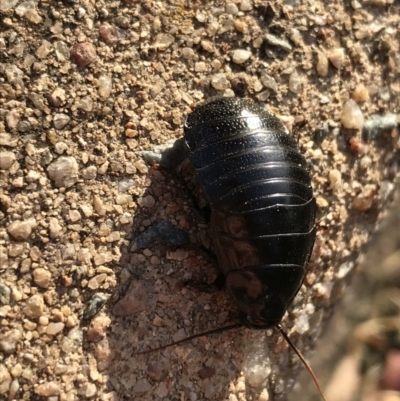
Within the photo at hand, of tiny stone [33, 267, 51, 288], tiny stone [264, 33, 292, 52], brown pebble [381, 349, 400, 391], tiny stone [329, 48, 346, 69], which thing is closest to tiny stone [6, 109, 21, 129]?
tiny stone [33, 267, 51, 288]

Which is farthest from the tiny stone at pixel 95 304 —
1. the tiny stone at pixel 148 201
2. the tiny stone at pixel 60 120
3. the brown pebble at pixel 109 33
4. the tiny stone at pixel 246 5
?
the tiny stone at pixel 246 5

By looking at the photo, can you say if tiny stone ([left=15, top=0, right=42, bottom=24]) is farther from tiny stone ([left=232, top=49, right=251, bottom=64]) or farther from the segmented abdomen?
tiny stone ([left=232, top=49, right=251, bottom=64])

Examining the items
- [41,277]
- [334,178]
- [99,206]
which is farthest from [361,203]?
[41,277]

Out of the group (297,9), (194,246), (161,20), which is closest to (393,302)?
(194,246)

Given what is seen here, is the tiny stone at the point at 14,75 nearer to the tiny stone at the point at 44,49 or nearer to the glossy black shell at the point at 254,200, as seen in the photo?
the tiny stone at the point at 44,49

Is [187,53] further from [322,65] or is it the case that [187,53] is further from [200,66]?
[322,65]
